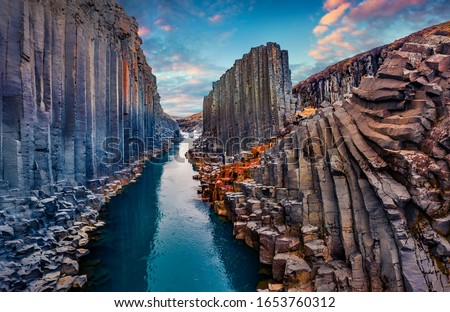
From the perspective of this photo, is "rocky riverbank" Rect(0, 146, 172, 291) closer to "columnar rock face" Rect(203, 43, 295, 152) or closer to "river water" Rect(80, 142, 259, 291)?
"river water" Rect(80, 142, 259, 291)

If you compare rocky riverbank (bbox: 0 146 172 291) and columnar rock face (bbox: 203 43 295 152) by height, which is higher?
columnar rock face (bbox: 203 43 295 152)

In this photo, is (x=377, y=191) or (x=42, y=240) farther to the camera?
(x=42, y=240)

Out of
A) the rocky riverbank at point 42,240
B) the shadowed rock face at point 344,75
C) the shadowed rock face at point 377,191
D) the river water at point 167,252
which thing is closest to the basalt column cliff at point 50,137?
the rocky riverbank at point 42,240

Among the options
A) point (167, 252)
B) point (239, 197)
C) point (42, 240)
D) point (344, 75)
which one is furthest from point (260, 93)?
point (42, 240)

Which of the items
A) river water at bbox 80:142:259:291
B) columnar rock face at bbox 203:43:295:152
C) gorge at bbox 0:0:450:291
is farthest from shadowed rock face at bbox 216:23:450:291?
columnar rock face at bbox 203:43:295:152

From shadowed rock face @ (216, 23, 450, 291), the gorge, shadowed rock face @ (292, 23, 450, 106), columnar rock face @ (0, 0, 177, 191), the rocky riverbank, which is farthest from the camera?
shadowed rock face @ (292, 23, 450, 106)

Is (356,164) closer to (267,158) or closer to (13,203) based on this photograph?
(267,158)

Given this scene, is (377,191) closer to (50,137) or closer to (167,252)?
(167,252)
